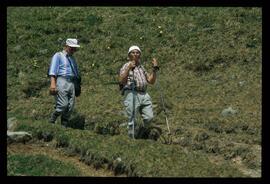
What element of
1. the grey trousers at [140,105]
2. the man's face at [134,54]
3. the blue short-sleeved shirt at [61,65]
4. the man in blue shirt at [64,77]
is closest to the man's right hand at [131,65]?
the man's face at [134,54]

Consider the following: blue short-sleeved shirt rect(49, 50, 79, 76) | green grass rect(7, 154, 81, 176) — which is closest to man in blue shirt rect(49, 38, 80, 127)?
blue short-sleeved shirt rect(49, 50, 79, 76)

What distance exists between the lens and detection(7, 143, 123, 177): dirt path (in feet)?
43.1

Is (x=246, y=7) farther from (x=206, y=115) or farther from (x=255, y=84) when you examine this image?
(x=206, y=115)

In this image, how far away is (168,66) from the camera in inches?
885

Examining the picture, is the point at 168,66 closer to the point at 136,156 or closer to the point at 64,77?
the point at 64,77

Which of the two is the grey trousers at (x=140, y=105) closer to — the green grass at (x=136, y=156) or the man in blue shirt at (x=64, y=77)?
the green grass at (x=136, y=156)

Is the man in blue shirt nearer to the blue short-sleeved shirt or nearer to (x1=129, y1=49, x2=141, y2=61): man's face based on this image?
the blue short-sleeved shirt

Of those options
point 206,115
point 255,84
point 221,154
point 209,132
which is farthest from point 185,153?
point 255,84

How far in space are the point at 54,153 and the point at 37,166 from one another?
129cm

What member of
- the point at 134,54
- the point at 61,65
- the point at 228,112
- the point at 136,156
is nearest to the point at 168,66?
the point at 228,112

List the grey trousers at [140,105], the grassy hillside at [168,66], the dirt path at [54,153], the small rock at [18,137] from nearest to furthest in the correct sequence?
the dirt path at [54,153] < the small rock at [18,137] < the grey trousers at [140,105] < the grassy hillside at [168,66]

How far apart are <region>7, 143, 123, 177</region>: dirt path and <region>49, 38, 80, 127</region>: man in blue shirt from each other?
1.59 metres

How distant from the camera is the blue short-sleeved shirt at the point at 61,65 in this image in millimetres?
A: 15797

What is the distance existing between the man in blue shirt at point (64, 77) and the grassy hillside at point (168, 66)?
0.81 m
